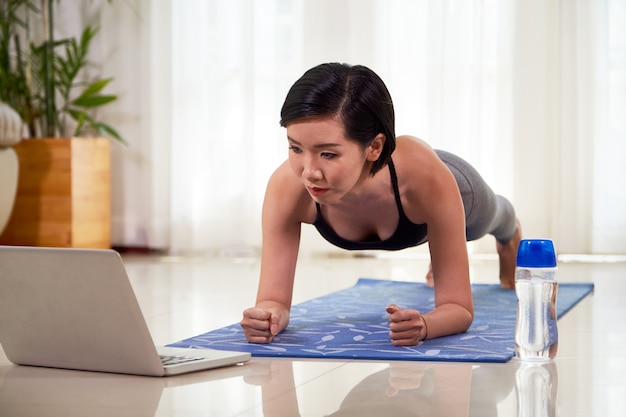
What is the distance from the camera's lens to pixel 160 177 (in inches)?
159

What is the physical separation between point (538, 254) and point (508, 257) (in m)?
1.08

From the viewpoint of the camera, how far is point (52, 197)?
12.2 feet

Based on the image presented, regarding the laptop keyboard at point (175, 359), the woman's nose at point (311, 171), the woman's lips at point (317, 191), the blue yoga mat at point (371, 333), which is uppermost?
the woman's nose at point (311, 171)

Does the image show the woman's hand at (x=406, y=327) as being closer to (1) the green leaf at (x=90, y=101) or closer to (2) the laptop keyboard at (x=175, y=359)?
(2) the laptop keyboard at (x=175, y=359)

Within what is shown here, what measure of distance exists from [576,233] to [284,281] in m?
2.09

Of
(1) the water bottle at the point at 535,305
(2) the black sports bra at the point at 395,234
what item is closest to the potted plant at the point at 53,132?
(2) the black sports bra at the point at 395,234

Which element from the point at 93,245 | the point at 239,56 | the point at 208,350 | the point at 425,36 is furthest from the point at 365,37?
the point at 208,350

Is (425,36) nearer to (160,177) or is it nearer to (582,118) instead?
(582,118)

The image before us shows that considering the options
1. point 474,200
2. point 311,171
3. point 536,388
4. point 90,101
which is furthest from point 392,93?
point 536,388

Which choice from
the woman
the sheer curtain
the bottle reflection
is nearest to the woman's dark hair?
the woman

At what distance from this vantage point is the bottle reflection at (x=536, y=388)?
3.82 feet

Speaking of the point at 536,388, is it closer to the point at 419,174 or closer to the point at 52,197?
the point at 419,174

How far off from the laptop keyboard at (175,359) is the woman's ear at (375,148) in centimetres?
42

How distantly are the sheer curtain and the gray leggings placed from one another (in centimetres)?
135
